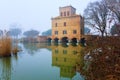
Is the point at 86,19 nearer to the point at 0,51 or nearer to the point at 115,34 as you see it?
the point at 0,51

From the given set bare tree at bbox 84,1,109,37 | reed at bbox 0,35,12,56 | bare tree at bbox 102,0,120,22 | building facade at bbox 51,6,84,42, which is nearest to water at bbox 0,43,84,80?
reed at bbox 0,35,12,56

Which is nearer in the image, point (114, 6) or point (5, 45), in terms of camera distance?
point (114, 6)

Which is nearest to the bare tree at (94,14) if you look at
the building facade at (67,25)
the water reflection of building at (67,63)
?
the building facade at (67,25)

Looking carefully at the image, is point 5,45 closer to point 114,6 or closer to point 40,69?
point 40,69

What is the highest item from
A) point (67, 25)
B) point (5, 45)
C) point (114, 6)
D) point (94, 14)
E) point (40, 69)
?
point (94, 14)

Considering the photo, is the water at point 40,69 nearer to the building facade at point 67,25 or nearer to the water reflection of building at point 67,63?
the water reflection of building at point 67,63

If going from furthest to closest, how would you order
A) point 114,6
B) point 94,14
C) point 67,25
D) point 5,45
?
point 67,25 < point 94,14 < point 5,45 < point 114,6

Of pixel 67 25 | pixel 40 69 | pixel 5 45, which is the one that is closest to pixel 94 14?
pixel 67 25

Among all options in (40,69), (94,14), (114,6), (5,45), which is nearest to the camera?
(114,6)

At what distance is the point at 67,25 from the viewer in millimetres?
45969

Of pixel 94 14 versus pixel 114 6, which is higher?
pixel 94 14

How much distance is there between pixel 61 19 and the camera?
47.3m

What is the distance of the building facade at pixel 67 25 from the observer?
44.2 metres

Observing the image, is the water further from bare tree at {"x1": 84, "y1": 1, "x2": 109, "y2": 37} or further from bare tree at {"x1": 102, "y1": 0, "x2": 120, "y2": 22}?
bare tree at {"x1": 84, "y1": 1, "x2": 109, "y2": 37}
